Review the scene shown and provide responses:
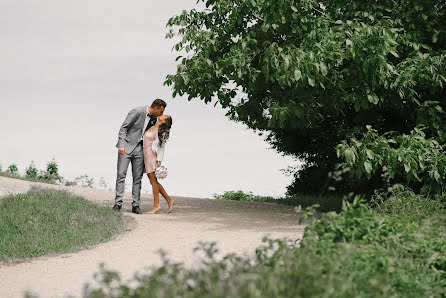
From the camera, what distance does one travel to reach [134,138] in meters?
11.9

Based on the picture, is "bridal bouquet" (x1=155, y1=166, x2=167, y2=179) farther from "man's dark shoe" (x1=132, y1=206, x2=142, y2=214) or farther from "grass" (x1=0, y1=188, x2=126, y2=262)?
"grass" (x1=0, y1=188, x2=126, y2=262)

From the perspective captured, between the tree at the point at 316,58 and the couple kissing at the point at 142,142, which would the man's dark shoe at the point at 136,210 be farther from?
the tree at the point at 316,58

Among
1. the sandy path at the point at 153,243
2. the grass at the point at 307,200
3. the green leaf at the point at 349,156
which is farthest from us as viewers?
the grass at the point at 307,200

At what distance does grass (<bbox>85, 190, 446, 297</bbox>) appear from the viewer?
397cm

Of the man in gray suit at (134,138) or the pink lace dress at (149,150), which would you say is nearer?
the man in gray suit at (134,138)

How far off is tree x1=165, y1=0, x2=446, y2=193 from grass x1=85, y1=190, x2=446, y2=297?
390 centimetres

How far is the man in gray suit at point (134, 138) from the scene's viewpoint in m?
11.8

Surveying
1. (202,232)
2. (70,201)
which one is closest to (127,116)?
(70,201)

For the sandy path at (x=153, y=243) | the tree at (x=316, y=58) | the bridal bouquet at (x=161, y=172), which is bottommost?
the sandy path at (x=153, y=243)

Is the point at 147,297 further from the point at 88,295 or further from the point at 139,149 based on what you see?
the point at 139,149

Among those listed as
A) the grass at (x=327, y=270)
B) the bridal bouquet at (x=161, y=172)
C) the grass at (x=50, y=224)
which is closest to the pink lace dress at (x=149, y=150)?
the bridal bouquet at (x=161, y=172)

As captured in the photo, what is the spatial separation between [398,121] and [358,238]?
31.3ft

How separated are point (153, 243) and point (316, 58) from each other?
4646 millimetres

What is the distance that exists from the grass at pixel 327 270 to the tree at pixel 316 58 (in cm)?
390
